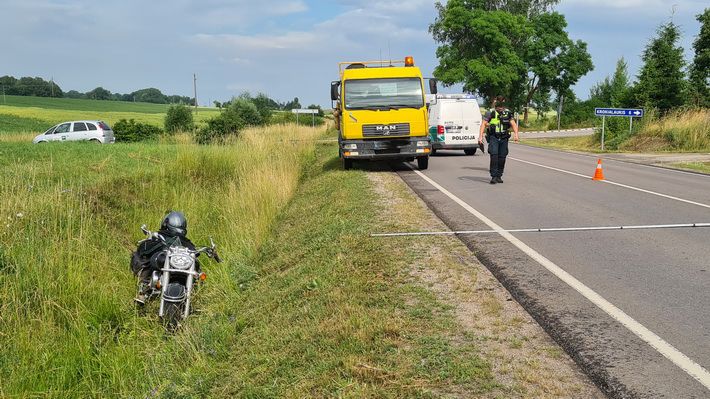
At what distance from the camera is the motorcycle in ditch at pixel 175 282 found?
5.91m

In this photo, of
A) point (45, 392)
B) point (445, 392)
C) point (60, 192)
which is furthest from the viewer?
point (60, 192)

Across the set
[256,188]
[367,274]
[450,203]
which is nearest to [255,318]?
[367,274]

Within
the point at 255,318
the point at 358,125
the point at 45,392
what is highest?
the point at 358,125

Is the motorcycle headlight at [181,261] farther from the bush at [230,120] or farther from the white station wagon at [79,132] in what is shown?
the bush at [230,120]

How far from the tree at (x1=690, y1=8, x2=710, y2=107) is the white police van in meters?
16.6

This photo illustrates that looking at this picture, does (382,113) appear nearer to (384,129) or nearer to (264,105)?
(384,129)

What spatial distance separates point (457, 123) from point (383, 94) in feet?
23.6

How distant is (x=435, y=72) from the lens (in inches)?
2293

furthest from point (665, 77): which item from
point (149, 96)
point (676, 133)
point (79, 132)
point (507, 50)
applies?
point (149, 96)

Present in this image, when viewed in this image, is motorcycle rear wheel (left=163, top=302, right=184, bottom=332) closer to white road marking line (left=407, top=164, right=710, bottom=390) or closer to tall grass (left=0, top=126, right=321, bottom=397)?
tall grass (left=0, top=126, right=321, bottom=397)

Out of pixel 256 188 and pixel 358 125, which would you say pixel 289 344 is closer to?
pixel 256 188

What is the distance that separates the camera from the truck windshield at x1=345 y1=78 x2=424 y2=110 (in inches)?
580

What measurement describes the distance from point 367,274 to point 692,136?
23178mm

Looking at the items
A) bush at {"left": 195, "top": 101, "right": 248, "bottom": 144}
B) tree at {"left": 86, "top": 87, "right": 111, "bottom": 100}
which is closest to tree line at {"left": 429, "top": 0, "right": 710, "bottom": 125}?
bush at {"left": 195, "top": 101, "right": 248, "bottom": 144}
